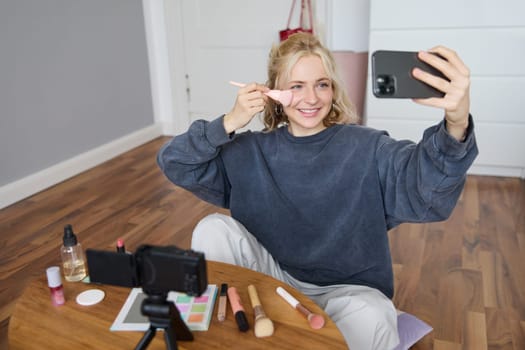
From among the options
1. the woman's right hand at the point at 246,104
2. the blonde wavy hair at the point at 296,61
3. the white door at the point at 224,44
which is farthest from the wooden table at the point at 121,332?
the white door at the point at 224,44

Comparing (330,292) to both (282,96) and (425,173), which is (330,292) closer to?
(425,173)

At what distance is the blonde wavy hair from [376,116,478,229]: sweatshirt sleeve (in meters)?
0.17

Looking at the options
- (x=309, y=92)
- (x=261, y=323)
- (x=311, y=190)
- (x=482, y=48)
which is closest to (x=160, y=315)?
(x=261, y=323)

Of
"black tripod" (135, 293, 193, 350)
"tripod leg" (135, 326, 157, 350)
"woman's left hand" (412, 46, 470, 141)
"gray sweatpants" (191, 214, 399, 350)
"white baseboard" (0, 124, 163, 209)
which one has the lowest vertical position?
"white baseboard" (0, 124, 163, 209)

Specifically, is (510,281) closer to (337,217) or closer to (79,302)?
(337,217)

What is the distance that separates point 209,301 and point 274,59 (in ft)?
2.18

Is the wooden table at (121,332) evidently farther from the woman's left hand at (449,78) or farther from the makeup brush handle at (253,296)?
the woman's left hand at (449,78)

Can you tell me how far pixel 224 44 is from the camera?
11.1 feet

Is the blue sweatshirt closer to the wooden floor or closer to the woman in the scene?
the woman

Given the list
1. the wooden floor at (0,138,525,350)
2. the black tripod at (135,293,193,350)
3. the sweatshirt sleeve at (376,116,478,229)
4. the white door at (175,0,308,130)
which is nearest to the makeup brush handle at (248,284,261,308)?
the black tripod at (135,293,193,350)

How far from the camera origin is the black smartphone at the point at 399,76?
849 millimetres

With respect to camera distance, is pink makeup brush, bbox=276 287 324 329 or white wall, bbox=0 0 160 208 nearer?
pink makeup brush, bbox=276 287 324 329

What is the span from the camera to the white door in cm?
323

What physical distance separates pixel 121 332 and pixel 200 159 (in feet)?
1.51
